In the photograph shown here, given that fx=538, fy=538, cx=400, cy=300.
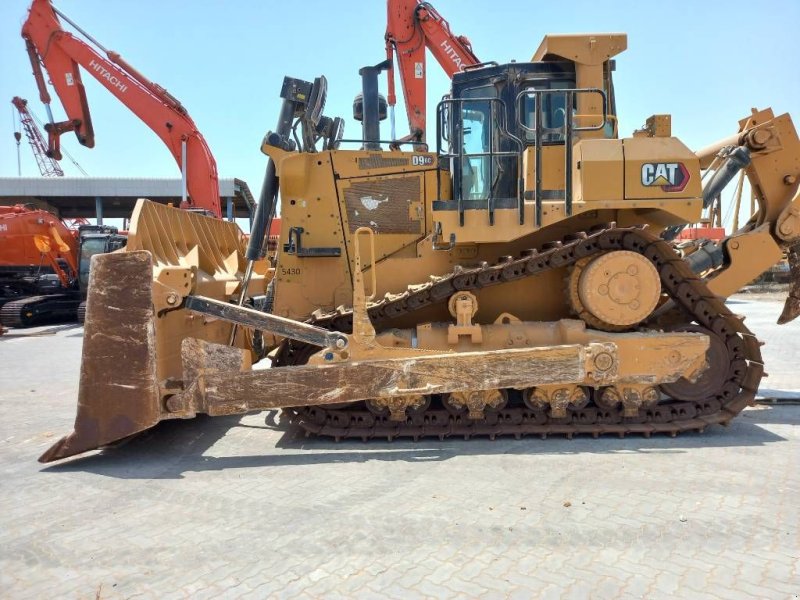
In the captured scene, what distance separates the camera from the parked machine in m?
16.4

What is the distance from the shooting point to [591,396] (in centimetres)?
484

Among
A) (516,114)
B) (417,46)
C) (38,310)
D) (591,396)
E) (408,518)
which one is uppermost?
(417,46)

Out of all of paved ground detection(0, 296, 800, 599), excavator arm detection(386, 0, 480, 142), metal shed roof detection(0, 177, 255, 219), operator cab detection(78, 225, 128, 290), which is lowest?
paved ground detection(0, 296, 800, 599)

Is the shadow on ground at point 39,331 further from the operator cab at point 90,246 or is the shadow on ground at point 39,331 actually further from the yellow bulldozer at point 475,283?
the yellow bulldozer at point 475,283

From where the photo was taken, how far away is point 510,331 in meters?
4.78

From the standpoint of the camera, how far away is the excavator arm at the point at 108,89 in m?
14.1

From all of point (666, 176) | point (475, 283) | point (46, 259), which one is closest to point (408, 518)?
point (475, 283)

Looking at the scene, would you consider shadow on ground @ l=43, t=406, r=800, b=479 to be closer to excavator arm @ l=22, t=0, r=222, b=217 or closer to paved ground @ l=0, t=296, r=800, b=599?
paved ground @ l=0, t=296, r=800, b=599

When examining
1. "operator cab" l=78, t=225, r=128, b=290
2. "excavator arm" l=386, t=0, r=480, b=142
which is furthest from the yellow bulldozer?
"operator cab" l=78, t=225, r=128, b=290

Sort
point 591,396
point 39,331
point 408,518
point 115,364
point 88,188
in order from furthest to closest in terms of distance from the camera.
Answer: point 88,188 → point 39,331 → point 591,396 → point 115,364 → point 408,518

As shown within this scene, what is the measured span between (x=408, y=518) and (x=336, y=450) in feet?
4.51

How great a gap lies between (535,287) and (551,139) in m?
1.45

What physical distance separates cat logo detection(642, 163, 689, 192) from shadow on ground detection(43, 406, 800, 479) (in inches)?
85.9

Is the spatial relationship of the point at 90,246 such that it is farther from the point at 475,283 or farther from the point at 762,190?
the point at 762,190
